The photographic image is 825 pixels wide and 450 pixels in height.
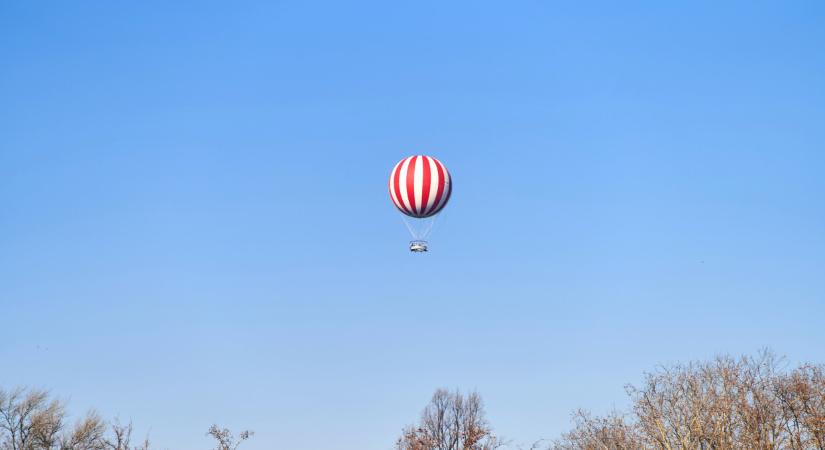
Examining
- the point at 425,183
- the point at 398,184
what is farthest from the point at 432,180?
the point at 398,184

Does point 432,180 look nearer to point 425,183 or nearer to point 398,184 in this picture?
point 425,183

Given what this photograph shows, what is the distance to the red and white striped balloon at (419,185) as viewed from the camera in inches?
2377

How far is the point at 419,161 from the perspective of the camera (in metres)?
60.7

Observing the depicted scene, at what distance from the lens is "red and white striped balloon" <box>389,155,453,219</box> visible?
60375mm

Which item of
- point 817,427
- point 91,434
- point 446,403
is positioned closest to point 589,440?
point 817,427

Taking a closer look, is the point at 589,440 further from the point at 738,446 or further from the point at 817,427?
the point at 817,427

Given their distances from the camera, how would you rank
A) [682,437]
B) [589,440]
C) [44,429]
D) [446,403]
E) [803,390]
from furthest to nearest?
[446,403]
[44,429]
[803,390]
[589,440]
[682,437]

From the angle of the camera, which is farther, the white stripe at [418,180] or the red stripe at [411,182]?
the red stripe at [411,182]

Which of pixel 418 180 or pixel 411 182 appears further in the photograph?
pixel 411 182

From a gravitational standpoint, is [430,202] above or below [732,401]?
above

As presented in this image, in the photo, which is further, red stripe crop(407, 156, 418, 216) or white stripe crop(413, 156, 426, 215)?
red stripe crop(407, 156, 418, 216)

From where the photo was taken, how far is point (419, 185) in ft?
198

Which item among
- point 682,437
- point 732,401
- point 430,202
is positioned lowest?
point 682,437

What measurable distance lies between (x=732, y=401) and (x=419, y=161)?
21052mm
